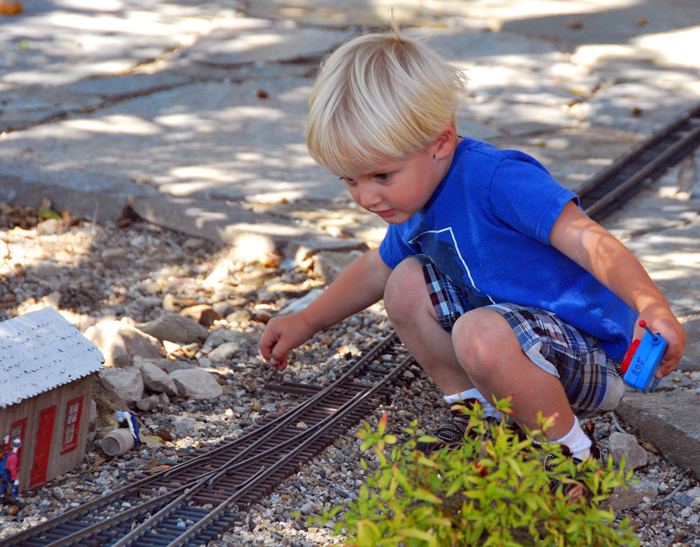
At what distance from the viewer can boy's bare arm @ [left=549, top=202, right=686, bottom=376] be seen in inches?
94.8

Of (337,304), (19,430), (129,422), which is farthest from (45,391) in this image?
(337,304)

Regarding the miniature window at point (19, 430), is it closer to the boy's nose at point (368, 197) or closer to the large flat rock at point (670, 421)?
the boy's nose at point (368, 197)

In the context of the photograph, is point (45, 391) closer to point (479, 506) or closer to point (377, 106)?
point (377, 106)

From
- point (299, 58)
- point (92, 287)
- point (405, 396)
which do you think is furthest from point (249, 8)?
point (405, 396)

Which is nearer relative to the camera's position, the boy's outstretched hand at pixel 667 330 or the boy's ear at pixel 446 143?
the boy's outstretched hand at pixel 667 330

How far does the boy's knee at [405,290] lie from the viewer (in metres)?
3.10

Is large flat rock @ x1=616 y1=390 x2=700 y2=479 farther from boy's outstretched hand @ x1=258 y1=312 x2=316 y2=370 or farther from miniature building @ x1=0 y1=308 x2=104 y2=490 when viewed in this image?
miniature building @ x1=0 y1=308 x2=104 y2=490

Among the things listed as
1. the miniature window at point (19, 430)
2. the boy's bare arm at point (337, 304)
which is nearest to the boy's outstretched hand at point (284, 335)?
the boy's bare arm at point (337, 304)

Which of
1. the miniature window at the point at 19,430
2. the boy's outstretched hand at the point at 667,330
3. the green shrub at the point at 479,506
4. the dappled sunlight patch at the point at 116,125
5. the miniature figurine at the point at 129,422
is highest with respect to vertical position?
the boy's outstretched hand at the point at 667,330

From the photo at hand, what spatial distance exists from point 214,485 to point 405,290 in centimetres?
79

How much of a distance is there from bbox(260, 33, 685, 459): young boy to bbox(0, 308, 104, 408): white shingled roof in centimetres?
89

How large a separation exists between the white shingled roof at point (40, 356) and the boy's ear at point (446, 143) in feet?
3.72

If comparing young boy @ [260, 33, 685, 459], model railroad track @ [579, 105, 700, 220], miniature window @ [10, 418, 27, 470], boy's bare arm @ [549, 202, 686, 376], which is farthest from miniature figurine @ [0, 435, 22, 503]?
model railroad track @ [579, 105, 700, 220]

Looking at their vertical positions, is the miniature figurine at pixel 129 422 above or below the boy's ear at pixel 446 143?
below
